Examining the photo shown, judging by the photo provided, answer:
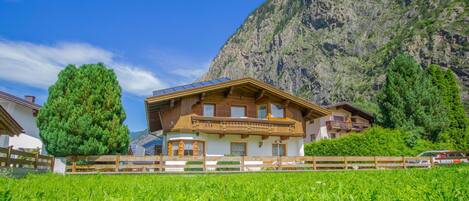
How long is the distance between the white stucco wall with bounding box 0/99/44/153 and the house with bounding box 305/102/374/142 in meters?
31.6

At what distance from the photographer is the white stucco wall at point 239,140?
80.1 ft

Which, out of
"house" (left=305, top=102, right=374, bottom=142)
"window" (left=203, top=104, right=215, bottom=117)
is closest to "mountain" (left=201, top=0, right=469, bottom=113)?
"house" (left=305, top=102, right=374, bottom=142)

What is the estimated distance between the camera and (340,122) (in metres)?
46.2

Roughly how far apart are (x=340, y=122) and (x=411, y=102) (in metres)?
9.77

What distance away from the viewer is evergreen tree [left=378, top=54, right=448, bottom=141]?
125 ft

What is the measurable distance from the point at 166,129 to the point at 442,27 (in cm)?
7783

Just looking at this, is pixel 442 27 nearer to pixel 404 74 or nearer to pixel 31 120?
pixel 404 74

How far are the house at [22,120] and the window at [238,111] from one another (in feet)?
57.0

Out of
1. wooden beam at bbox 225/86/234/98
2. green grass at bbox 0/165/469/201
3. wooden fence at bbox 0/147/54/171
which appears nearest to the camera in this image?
green grass at bbox 0/165/469/201

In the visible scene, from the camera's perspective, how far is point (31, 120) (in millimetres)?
31641

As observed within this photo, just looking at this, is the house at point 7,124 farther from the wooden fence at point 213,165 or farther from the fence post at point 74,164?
the fence post at point 74,164

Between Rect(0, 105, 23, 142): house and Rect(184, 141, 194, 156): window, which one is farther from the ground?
Rect(0, 105, 23, 142): house

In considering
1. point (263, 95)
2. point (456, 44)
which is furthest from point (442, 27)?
point (263, 95)

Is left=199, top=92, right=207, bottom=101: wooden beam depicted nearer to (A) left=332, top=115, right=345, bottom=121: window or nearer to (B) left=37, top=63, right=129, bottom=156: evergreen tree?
(B) left=37, top=63, right=129, bottom=156: evergreen tree
